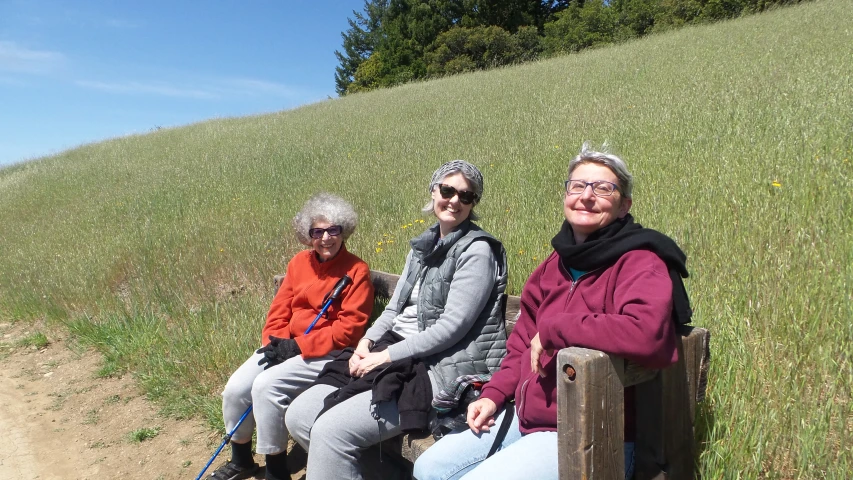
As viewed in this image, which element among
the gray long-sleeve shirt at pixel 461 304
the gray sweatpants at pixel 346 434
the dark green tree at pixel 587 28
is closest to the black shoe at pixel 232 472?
the gray sweatpants at pixel 346 434

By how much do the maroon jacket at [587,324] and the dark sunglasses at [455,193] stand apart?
2.33ft

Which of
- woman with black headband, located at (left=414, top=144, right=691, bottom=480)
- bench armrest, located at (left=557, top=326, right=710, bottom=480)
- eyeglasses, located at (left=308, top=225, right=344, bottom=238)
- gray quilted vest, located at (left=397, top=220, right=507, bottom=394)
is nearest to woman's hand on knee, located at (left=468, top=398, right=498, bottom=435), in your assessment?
woman with black headband, located at (left=414, top=144, right=691, bottom=480)

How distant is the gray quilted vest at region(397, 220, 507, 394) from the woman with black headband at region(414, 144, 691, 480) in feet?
1.23

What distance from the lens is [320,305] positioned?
12.0 ft

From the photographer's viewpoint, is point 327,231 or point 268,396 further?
point 327,231

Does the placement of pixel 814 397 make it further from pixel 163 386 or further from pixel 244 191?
pixel 244 191

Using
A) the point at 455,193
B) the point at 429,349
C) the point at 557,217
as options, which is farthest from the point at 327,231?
the point at 557,217

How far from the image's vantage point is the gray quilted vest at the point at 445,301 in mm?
2814

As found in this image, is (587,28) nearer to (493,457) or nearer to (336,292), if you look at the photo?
(336,292)

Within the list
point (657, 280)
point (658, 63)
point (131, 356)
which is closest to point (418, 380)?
point (657, 280)

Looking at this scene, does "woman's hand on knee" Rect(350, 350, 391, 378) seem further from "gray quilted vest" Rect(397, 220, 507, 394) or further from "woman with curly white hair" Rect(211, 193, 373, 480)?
"woman with curly white hair" Rect(211, 193, 373, 480)

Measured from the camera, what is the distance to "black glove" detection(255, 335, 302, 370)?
3488 mm

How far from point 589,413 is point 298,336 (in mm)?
2345

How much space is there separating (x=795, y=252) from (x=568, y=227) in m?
1.52
